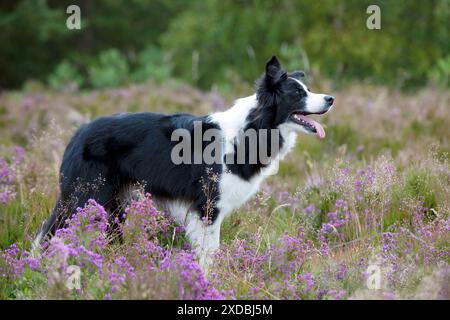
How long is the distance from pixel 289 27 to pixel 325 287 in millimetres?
13886

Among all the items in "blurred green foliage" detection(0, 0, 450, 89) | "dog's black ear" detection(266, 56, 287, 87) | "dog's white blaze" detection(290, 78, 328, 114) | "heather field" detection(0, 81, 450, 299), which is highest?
"blurred green foliage" detection(0, 0, 450, 89)

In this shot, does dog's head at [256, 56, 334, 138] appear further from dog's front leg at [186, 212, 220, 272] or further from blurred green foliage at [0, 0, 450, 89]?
blurred green foliage at [0, 0, 450, 89]

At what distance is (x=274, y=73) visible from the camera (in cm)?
502

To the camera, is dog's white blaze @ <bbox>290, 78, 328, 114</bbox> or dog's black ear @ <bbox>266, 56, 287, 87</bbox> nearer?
dog's black ear @ <bbox>266, 56, 287, 87</bbox>

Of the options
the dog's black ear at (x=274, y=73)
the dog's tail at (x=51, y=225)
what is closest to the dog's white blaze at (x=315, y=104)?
the dog's black ear at (x=274, y=73)

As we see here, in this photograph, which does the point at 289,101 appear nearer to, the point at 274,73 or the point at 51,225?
the point at 274,73

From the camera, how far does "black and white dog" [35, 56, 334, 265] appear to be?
5.03 m

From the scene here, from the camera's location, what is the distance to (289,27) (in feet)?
56.1

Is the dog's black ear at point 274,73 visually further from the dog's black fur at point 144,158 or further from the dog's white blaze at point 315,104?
the dog's white blaze at point 315,104

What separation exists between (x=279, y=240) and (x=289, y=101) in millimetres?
1218

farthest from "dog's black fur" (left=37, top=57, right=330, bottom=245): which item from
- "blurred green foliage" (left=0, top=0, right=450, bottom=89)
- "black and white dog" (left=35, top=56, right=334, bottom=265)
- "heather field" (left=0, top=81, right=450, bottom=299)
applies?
"blurred green foliage" (left=0, top=0, right=450, bottom=89)

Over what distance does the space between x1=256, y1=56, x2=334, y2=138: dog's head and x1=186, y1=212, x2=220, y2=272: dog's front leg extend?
1.08 m

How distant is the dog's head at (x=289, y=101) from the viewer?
507 cm
